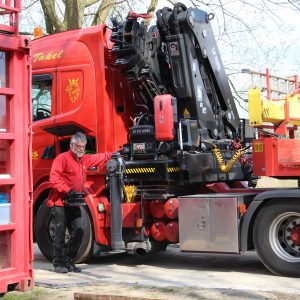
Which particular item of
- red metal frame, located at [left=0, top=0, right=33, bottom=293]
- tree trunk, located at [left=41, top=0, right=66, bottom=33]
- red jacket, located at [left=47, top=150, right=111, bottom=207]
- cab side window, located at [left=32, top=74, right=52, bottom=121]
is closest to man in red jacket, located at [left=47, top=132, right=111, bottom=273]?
red jacket, located at [left=47, top=150, right=111, bottom=207]

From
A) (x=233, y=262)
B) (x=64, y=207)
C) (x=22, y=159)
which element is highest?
(x=22, y=159)

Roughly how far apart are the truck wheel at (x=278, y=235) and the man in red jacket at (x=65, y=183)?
90.3 inches

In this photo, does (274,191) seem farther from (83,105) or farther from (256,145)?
(83,105)

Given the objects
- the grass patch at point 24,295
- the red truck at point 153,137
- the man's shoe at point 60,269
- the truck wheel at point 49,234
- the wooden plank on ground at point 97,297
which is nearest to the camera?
the wooden plank on ground at point 97,297

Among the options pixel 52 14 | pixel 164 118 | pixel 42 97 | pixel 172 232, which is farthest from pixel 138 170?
pixel 52 14

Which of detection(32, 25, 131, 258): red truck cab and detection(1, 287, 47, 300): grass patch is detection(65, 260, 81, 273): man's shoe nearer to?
detection(32, 25, 131, 258): red truck cab

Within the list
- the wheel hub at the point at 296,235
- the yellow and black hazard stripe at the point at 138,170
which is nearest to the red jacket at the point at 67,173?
the yellow and black hazard stripe at the point at 138,170

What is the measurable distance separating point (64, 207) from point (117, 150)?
118cm

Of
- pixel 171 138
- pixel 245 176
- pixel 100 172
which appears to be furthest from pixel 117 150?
pixel 245 176

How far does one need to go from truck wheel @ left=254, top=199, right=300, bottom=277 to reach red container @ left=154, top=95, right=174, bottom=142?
1629 millimetres

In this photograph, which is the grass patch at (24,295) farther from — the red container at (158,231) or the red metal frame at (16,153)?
the red container at (158,231)

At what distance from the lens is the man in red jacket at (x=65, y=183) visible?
7918 millimetres

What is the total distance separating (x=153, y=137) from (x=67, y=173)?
1303mm

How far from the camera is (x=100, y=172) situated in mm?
8484
